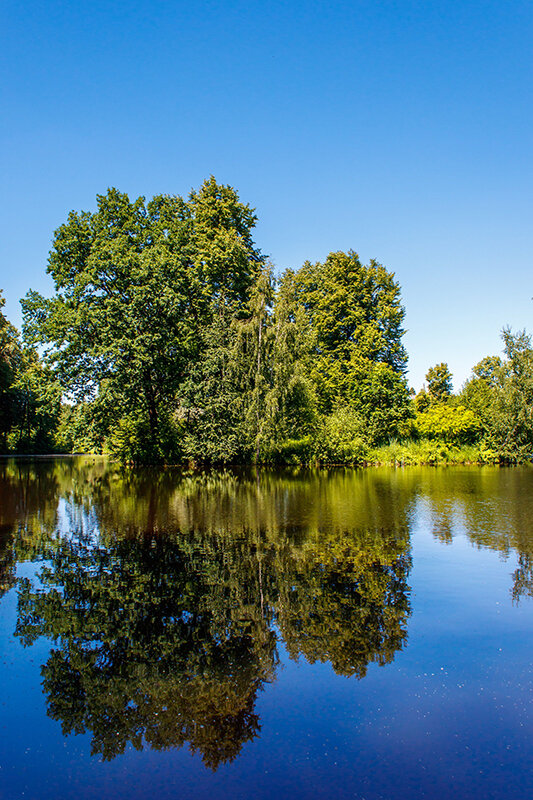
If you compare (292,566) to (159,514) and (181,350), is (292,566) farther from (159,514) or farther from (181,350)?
(181,350)

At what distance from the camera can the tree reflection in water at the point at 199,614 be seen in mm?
4922

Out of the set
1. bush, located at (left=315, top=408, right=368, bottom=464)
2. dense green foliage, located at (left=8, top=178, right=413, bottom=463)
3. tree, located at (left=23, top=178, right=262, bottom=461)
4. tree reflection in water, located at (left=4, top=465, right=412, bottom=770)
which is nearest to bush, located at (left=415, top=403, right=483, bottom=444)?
dense green foliage, located at (left=8, top=178, right=413, bottom=463)

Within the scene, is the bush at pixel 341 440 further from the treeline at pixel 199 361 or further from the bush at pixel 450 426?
the bush at pixel 450 426

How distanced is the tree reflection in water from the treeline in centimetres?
2007

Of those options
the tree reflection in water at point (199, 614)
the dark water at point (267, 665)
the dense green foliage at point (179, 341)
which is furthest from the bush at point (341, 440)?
the dark water at point (267, 665)

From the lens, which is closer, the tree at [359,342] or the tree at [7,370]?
the tree at [359,342]

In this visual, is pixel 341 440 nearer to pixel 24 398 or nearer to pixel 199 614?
pixel 199 614

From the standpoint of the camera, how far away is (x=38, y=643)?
6555 mm

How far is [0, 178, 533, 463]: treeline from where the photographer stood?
33.6 m

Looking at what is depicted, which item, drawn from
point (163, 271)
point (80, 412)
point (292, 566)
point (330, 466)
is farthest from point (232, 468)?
point (292, 566)

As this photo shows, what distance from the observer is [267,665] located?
19.0ft

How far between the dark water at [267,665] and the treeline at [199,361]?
22181 mm

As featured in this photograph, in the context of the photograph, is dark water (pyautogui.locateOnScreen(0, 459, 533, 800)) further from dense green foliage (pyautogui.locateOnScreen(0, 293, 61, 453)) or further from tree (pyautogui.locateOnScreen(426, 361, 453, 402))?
tree (pyautogui.locateOnScreen(426, 361, 453, 402))

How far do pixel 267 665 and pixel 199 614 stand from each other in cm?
176
